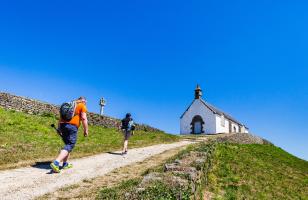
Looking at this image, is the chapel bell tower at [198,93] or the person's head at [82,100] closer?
the person's head at [82,100]

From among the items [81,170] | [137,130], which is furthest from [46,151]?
[137,130]

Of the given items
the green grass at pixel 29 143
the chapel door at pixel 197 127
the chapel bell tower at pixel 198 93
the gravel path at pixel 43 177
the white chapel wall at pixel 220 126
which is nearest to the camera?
the gravel path at pixel 43 177

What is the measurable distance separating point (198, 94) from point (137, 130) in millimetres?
22576

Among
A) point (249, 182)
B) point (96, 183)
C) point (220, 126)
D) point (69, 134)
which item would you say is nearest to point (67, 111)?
point (69, 134)

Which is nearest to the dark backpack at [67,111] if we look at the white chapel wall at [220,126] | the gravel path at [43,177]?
the gravel path at [43,177]

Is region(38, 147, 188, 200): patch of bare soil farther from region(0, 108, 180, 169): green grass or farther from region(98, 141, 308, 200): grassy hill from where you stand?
region(0, 108, 180, 169): green grass

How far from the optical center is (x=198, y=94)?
5344 centimetres

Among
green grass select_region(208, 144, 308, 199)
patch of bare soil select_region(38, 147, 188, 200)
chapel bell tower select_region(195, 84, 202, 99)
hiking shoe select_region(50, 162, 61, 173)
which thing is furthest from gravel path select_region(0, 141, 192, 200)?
chapel bell tower select_region(195, 84, 202, 99)

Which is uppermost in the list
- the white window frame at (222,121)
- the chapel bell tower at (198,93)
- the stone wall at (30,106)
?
the chapel bell tower at (198,93)

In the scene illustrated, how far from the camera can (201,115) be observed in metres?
51.7

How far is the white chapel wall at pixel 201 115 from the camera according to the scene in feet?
166

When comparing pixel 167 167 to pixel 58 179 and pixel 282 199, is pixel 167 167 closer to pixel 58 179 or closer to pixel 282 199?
Result: pixel 58 179

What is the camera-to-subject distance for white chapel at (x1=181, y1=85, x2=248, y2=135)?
50562mm

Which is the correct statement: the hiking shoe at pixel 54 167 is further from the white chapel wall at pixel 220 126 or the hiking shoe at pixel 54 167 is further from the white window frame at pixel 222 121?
the white window frame at pixel 222 121
